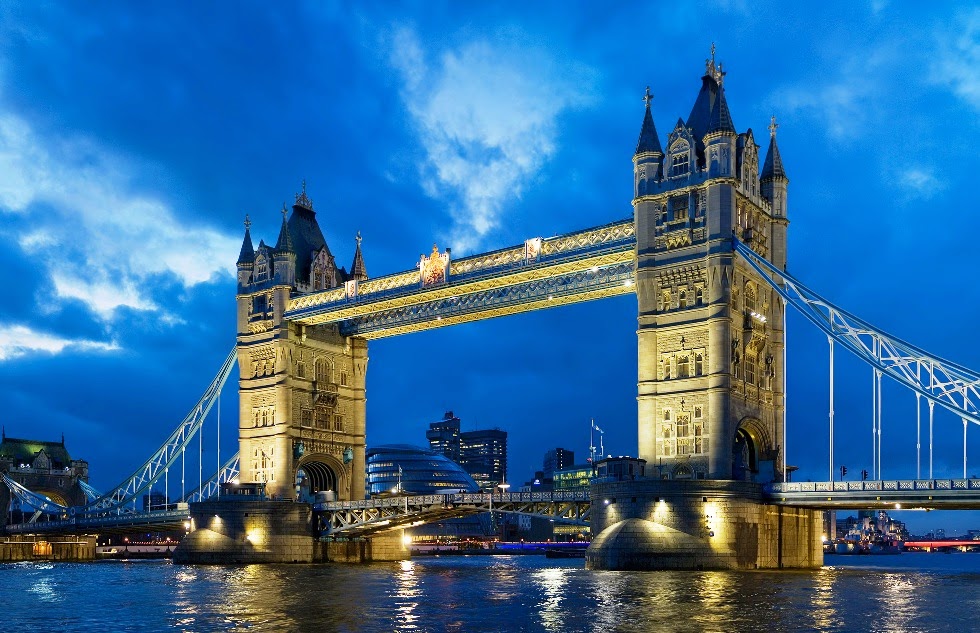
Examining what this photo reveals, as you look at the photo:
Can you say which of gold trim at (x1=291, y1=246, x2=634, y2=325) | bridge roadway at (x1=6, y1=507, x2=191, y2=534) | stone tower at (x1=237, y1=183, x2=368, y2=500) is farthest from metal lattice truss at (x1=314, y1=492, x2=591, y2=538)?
bridge roadway at (x1=6, y1=507, x2=191, y2=534)

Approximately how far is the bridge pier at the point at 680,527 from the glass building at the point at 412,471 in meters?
117

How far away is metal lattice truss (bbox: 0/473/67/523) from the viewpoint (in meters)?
122

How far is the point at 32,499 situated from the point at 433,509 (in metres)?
63.5

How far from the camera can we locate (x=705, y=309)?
67.5m

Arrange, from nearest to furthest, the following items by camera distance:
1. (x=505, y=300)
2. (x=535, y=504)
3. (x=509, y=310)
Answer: (x=535, y=504), (x=505, y=300), (x=509, y=310)

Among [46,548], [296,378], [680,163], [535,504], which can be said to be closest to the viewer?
[680,163]

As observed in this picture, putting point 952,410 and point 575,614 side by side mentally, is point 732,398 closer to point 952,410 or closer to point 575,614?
point 952,410

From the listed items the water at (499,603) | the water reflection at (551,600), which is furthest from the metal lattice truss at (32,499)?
the water reflection at (551,600)

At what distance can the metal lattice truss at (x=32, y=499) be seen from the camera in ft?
399

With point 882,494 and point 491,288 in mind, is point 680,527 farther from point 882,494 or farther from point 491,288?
point 491,288

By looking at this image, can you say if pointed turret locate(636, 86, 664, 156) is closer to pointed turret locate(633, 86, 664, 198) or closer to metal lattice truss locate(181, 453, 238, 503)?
pointed turret locate(633, 86, 664, 198)

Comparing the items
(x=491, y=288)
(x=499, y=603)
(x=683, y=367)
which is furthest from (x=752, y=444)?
(x=499, y=603)

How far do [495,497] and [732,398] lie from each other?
18.8 m

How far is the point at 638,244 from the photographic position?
71062 millimetres
